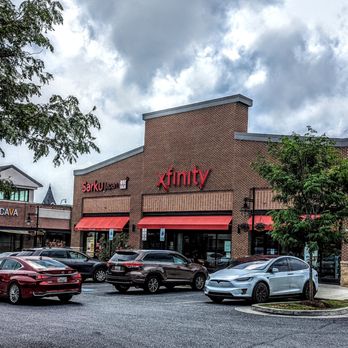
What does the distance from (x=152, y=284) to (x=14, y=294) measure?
587 cm

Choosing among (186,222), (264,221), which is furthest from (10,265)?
(186,222)

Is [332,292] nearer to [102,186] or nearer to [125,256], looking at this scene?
[125,256]

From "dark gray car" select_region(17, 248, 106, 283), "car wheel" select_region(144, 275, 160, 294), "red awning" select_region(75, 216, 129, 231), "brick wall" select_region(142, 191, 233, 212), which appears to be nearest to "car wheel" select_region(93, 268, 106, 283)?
"dark gray car" select_region(17, 248, 106, 283)

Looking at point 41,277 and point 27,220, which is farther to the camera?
point 27,220

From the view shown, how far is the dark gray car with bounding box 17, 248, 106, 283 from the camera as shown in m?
24.0

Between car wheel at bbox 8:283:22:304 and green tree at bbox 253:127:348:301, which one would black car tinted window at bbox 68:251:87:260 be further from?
green tree at bbox 253:127:348:301

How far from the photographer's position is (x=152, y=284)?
20344 mm

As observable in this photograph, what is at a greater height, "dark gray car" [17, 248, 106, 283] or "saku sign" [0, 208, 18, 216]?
"saku sign" [0, 208, 18, 216]

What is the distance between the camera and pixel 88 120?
21.5 ft

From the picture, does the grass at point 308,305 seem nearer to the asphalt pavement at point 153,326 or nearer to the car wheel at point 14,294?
the asphalt pavement at point 153,326

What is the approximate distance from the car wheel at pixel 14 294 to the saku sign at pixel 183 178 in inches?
663

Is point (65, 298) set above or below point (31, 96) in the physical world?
below

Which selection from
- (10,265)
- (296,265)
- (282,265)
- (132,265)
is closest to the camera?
(10,265)

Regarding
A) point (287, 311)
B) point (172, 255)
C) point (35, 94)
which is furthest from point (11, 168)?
point (35, 94)
